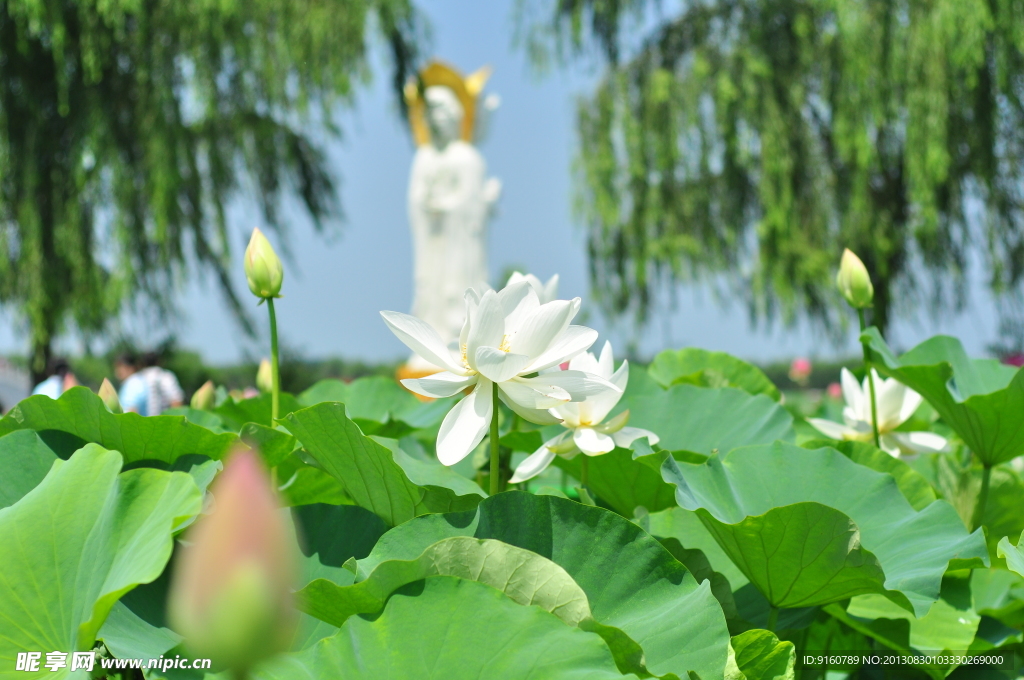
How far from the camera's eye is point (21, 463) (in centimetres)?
50

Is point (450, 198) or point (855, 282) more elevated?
point (450, 198)

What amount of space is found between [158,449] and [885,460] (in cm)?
54

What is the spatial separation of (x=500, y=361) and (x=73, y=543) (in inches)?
9.2

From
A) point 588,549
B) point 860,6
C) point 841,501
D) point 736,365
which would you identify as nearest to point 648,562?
point 588,549

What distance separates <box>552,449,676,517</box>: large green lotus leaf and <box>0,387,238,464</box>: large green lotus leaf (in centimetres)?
25

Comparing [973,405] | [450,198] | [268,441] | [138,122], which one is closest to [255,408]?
[268,441]

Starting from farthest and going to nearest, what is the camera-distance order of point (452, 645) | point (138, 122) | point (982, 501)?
point (138, 122) < point (982, 501) < point (452, 645)

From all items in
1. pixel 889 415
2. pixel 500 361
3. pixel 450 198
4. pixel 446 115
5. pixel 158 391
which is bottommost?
pixel 158 391

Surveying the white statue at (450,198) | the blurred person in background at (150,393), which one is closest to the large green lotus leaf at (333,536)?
the blurred person in background at (150,393)

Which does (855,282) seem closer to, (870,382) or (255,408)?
(870,382)

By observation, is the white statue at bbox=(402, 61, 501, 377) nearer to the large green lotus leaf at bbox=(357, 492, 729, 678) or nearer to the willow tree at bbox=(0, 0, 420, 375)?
the willow tree at bbox=(0, 0, 420, 375)

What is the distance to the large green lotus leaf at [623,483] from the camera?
0.57 metres

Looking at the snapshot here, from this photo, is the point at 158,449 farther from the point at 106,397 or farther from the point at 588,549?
the point at 588,549

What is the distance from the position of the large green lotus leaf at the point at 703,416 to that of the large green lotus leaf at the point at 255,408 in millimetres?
330
